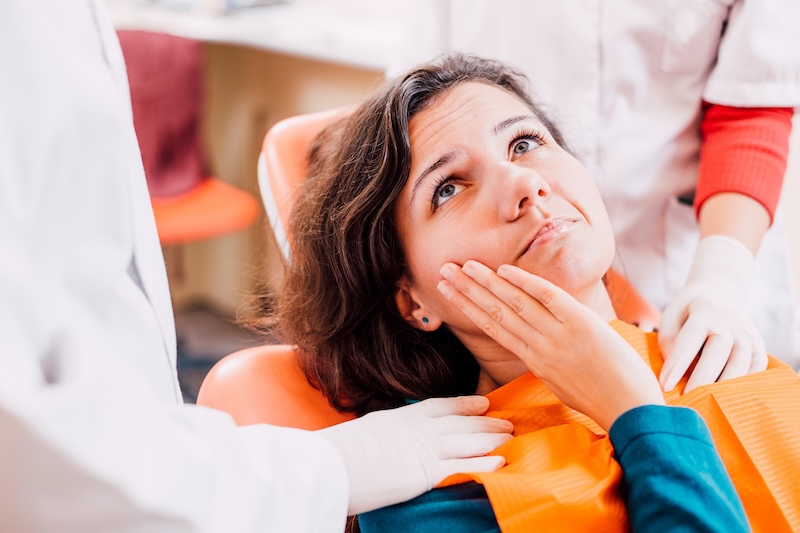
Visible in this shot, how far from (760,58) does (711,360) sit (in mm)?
603

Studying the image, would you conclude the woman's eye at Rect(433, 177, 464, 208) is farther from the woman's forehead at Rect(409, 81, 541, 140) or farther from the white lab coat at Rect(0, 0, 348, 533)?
the white lab coat at Rect(0, 0, 348, 533)

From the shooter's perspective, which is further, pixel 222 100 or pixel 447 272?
pixel 222 100

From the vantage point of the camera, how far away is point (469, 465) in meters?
1.03

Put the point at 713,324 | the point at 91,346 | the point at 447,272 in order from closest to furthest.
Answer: the point at 91,346 → the point at 447,272 → the point at 713,324

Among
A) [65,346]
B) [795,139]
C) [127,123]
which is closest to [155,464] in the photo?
[65,346]

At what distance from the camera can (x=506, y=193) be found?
1.11m

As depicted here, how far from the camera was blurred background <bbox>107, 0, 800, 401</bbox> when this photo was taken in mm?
2752

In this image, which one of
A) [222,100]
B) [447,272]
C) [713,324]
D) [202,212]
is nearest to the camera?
[447,272]

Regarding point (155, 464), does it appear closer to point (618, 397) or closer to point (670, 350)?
point (618, 397)

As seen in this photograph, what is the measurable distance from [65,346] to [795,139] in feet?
6.73

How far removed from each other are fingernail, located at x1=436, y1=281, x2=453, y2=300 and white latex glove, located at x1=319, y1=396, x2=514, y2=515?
157 millimetres

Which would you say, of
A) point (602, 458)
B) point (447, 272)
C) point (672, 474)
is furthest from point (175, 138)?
point (672, 474)

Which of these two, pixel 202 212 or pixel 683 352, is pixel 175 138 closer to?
pixel 202 212

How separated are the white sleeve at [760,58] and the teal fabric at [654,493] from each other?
0.76 m
